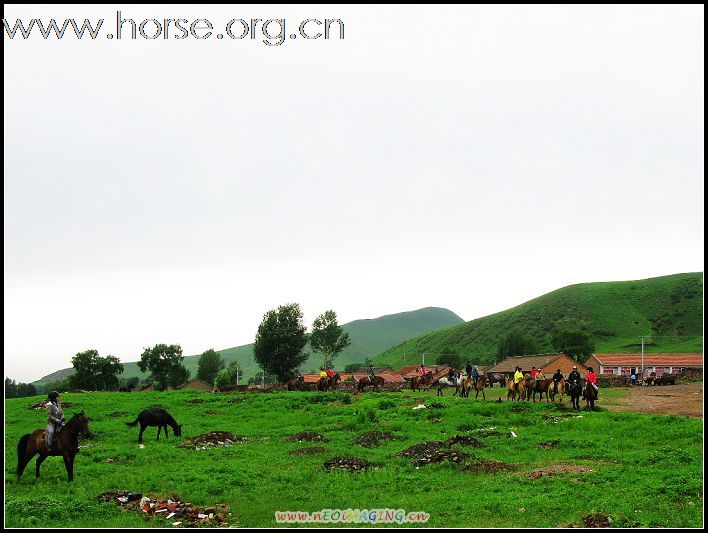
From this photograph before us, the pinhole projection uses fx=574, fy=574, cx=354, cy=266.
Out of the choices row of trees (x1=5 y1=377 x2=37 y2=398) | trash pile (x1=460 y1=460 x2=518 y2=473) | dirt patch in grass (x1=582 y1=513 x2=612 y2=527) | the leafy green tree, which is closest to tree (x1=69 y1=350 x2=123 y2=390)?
row of trees (x1=5 y1=377 x2=37 y2=398)

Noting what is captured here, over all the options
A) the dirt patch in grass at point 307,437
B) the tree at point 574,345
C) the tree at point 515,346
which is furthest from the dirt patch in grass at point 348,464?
the tree at point 515,346

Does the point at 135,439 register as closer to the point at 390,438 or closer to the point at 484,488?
the point at 390,438

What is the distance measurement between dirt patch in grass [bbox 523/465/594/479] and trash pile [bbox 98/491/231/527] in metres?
8.68

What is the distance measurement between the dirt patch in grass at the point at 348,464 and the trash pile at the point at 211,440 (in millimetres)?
7026

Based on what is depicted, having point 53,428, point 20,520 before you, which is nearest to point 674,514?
point 20,520

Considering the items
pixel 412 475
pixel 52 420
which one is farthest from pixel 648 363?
pixel 52 420

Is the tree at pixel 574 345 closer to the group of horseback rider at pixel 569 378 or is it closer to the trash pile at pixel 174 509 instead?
the group of horseback rider at pixel 569 378

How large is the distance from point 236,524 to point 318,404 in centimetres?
2568

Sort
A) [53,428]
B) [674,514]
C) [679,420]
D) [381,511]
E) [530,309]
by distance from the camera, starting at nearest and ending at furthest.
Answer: [674,514], [381,511], [53,428], [679,420], [530,309]

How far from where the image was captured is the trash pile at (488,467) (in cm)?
1800

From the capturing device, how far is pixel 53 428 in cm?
1734

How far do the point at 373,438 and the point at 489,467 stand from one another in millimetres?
6814

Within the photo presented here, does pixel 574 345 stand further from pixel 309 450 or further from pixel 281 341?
pixel 309 450

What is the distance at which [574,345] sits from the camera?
4838 inches
